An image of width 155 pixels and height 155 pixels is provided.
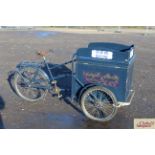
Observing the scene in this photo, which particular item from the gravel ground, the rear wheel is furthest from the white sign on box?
the rear wheel

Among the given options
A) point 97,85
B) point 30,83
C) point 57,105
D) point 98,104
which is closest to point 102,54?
point 97,85

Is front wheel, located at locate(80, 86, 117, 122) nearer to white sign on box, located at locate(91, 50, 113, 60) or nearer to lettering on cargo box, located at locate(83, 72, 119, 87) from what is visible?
lettering on cargo box, located at locate(83, 72, 119, 87)

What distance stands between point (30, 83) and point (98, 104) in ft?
5.17

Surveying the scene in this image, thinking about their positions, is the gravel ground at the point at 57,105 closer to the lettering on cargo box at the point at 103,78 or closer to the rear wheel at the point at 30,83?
the rear wheel at the point at 30,83

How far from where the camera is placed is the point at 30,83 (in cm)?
658

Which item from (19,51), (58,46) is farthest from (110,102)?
(58,46)

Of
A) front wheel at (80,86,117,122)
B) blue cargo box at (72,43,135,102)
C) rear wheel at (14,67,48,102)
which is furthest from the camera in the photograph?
rear wheel at (14,67,48,102)

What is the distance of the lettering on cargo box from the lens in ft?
18.7

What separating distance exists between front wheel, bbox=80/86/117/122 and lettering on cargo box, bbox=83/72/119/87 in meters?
0.15

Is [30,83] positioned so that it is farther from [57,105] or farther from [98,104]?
[98,104]
